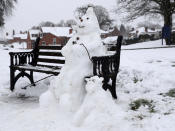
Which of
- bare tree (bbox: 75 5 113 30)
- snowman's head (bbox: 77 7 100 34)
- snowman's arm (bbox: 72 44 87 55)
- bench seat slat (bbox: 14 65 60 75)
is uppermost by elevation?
bare tree (bbox: 75 5 113 30)

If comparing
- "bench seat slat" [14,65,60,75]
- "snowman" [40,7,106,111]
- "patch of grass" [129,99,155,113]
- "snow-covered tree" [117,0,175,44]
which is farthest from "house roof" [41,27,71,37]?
"patch of grass" [129,99,155,113]

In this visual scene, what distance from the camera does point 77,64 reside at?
4879 millimetres

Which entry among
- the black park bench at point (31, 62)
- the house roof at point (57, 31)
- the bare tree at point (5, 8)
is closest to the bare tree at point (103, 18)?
the house roof at point (57, 31)

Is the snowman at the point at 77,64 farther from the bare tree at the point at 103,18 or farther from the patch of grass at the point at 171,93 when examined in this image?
the bare tree at the point at 103,18

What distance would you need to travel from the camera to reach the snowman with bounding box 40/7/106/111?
15.3 feet

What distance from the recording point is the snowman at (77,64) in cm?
466

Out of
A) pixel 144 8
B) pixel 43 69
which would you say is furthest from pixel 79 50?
pixel 144 8

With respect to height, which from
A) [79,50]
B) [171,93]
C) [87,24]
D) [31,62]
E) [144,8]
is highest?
[144,8]

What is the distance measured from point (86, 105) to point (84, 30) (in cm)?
166

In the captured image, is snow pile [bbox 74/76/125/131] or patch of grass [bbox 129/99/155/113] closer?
snow pile [bbox 74/76/125/131]

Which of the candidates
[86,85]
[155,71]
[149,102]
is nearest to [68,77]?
[86,85]

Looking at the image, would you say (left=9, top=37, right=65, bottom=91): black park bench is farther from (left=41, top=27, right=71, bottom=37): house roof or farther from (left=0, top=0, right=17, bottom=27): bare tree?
(left=41, top=27, right=71, bottom=37): house roof

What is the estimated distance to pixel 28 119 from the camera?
4414 mm

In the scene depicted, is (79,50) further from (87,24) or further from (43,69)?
(43,69)
